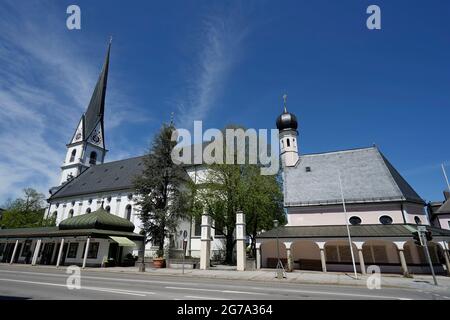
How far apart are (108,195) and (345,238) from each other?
37.9 meters

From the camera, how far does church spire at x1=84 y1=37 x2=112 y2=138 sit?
65881mm

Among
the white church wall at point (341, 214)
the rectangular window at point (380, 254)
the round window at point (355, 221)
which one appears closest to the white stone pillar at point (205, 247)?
the white church wall at point (341, 214)

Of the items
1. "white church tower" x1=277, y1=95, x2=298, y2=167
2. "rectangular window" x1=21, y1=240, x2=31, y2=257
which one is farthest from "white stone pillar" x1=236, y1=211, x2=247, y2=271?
"rectangular window" x1=21, y1=240, x2=31, y2=257

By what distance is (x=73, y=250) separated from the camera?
31609mm

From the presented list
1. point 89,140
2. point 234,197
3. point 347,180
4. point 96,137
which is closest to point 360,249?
point 347,180

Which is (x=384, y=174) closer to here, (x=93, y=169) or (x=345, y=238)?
(x=345, y=238)

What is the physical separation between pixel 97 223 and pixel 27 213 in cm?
3584

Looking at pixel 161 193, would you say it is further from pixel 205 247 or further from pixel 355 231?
pixel 355 231

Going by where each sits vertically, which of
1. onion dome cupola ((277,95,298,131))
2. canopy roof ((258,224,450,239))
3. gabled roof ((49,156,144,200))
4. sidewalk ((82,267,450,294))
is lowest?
sidewalk ((82,267,450,294))

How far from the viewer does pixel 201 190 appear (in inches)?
1264

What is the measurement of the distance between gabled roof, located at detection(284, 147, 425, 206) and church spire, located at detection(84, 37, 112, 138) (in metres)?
53.2

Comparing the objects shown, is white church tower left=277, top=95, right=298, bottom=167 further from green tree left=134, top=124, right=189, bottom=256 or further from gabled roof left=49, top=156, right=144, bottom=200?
gabled roof left=49, top=156, right=144, bottom=200
